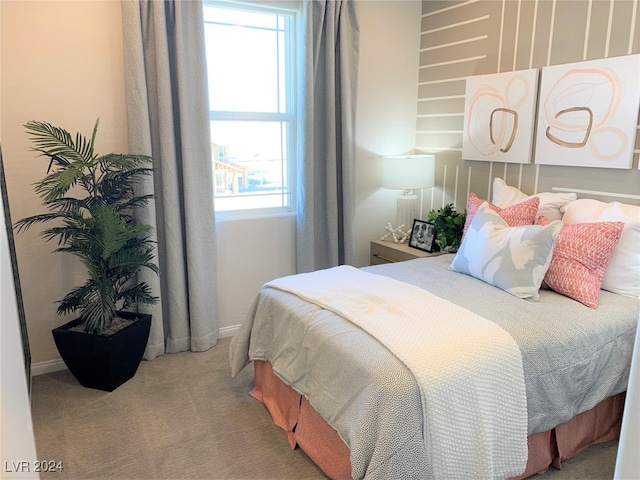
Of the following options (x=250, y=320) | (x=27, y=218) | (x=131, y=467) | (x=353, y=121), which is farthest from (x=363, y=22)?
(x=131, y=467)

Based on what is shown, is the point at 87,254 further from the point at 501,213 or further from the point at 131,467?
the point at 501,213

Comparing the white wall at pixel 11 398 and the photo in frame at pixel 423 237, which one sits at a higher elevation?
the white wall at pixel 11 398

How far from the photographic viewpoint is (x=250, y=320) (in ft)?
8.36

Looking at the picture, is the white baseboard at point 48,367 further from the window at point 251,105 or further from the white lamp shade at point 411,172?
the white lamp shade at point 411,172

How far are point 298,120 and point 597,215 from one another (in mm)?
1937

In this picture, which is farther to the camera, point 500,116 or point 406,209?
point 406,209

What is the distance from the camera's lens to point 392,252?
11.9 ft

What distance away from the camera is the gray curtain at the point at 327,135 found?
10.8 ft

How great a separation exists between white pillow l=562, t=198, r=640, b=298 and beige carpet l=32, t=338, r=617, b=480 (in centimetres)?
75

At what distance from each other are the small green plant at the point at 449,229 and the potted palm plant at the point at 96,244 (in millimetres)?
1883

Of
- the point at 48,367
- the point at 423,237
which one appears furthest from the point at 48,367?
the point at 423,237

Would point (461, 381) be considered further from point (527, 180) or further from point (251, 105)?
point (251, 105)

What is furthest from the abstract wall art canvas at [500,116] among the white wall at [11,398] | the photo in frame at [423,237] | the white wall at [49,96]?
the white wall at [11,398]

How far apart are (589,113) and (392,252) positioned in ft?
5.10
